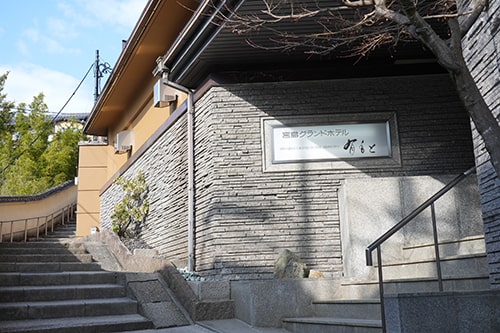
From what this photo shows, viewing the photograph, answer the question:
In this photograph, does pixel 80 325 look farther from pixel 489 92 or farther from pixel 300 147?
pixel 489 92

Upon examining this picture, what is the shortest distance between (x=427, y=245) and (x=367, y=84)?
260cm

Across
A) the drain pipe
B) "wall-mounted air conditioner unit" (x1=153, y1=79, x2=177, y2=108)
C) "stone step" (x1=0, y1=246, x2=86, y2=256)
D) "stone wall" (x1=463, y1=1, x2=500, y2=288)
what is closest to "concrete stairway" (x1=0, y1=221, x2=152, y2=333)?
"stone step" (x1=0, y1=246, x2=86, y2=256)

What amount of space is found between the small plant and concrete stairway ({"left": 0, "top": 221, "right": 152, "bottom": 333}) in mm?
2311

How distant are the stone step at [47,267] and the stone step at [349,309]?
3.88 meters

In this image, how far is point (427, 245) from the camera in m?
5.77

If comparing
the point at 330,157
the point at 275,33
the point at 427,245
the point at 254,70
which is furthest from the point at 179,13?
the point at 427,245

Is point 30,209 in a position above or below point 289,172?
above

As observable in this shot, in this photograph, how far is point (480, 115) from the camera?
123 inches

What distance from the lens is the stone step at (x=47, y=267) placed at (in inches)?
299

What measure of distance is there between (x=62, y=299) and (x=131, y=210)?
13.7ft

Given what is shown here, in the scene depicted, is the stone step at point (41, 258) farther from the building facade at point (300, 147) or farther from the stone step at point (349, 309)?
the stone step at point (349, 309)

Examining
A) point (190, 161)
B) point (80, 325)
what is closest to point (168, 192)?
point (190, 161)

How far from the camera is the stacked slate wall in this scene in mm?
7023

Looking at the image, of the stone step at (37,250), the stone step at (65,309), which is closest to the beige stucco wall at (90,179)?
the stone step at (37,250)
